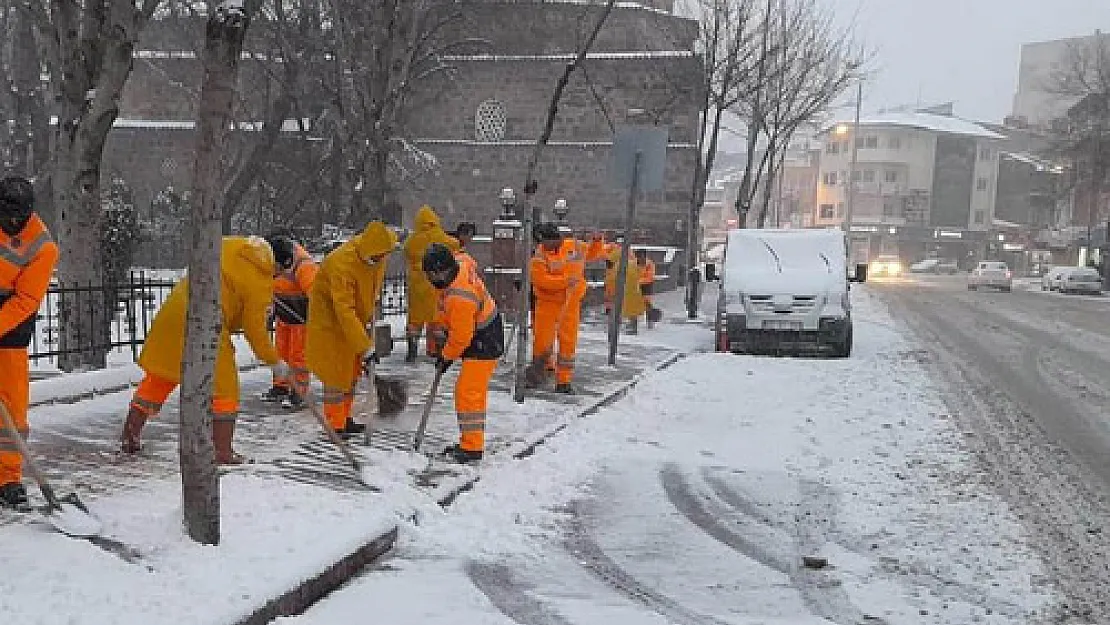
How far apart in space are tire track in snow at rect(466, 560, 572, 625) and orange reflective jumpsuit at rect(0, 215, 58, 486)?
232 centimetres

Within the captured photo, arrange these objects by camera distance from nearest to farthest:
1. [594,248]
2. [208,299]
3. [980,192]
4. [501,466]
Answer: [208,299]
[501,466]
[594,248]
[980,192]

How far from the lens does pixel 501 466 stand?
20.9ft

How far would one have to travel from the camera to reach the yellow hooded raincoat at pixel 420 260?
9.16m

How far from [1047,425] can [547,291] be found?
523cm

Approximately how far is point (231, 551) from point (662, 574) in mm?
2153

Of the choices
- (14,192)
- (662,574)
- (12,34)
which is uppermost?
(12,34)

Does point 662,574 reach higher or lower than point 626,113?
lower

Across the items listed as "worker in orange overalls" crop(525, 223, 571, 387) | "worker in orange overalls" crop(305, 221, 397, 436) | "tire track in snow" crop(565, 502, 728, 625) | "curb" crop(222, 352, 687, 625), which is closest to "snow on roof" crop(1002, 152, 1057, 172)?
"worker in orange overalls" crop(525, 223, 571, 387)

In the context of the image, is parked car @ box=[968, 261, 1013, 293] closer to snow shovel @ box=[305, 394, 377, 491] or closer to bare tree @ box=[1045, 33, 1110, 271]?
bare tree @ box=[1045, 33, 1110, 271]

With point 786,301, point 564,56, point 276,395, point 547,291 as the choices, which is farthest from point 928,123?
point 276,395

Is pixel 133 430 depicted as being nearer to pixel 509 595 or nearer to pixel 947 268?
pixel 509 595

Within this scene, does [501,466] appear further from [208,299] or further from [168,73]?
[168,73]

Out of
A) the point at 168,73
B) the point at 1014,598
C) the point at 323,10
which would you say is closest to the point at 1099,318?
the point at 323,10

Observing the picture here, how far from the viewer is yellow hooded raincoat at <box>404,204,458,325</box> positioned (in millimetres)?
9164
